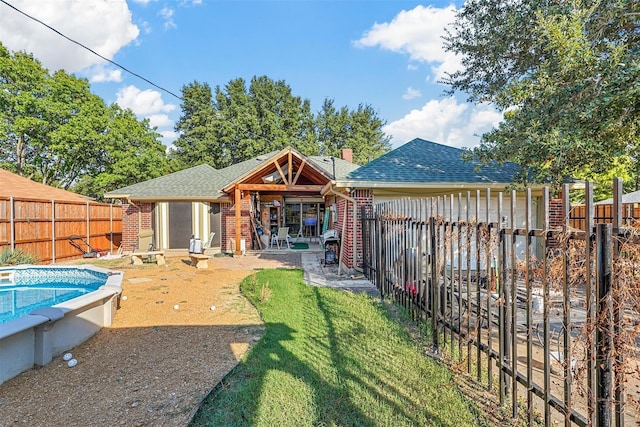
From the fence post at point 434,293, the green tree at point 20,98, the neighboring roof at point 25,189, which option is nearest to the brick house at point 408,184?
the fence post at point 434,293

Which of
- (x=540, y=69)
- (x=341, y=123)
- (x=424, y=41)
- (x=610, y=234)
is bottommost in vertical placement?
(x=610, y=234)

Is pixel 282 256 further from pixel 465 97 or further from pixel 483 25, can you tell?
pixel 483 25

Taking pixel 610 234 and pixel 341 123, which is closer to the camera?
pixel 610 234

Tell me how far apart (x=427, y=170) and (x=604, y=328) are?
8717mm

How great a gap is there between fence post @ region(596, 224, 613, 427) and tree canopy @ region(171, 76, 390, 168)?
31.3m

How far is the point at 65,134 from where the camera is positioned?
22.6 m

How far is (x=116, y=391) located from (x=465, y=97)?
1058 centimetres

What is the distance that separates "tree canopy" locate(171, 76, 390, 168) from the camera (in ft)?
107

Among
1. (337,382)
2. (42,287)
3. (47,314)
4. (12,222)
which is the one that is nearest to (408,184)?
(337,382)

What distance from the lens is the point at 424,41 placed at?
11500 mm

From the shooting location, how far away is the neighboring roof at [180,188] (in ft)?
46.2

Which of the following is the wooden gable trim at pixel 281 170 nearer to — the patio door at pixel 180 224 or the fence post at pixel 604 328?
the patio door at pixel 180 224

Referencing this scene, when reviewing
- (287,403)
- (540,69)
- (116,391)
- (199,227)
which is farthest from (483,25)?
(199,227)

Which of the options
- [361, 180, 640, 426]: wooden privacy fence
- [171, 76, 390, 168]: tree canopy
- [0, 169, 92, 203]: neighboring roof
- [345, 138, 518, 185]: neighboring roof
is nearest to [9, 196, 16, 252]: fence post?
[0, 169, 92, 203]: neighboring roof
